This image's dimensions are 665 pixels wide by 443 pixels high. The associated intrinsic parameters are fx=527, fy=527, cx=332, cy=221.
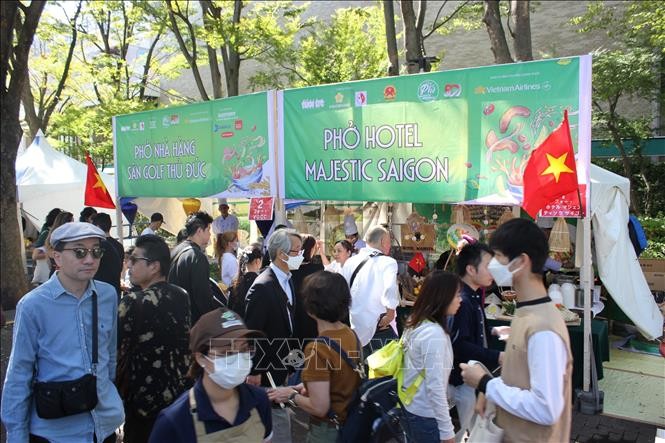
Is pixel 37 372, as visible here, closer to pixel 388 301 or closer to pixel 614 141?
pixel 388 301

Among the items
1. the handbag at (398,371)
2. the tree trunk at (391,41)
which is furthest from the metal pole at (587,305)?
the tree trunk at (391,41)

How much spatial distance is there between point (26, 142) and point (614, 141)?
19752mm

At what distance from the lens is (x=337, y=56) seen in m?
18.5

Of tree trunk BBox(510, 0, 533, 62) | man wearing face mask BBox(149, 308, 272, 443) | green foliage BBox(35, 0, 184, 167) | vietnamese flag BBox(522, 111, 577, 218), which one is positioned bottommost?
man wearing face mask BBox(149, 308, 272, 443)

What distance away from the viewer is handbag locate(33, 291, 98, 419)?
2.58m

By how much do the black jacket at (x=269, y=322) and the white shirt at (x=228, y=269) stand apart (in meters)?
2.97

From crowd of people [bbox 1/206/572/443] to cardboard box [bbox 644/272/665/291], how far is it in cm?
621

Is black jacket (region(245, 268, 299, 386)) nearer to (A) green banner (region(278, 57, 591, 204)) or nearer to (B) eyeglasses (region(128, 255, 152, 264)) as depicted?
(B) eyeglasses (region(128, 255, 152, 264))

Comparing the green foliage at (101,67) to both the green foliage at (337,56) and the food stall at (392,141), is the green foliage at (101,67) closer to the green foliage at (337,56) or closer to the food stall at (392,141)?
the green foliage at (337,56)

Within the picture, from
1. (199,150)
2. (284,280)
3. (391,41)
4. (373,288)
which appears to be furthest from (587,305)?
(391,41)

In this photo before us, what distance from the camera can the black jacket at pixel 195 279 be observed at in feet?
14.8

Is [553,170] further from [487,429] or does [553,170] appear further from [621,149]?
[621,149]

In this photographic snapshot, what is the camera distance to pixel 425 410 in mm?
2990

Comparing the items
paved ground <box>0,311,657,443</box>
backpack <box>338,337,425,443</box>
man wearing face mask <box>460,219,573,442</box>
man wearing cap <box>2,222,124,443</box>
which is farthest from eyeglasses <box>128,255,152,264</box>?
paved ground <box>0,311,657,443</box>
